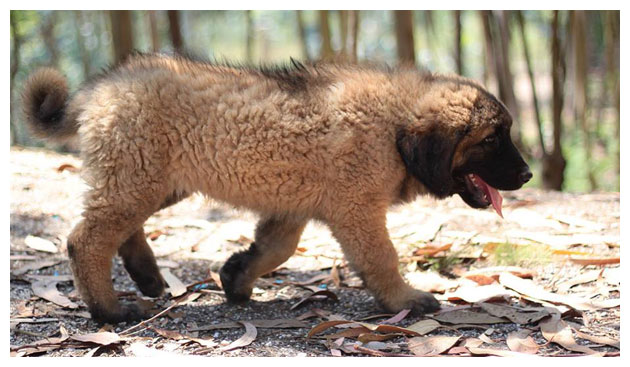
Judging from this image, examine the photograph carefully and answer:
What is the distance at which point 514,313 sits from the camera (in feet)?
14.6

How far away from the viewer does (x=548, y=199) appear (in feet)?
22.6

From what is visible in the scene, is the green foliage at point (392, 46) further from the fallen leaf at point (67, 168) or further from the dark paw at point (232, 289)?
the dark paw at point (232, 289)

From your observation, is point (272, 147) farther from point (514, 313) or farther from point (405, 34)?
point (405, 34)

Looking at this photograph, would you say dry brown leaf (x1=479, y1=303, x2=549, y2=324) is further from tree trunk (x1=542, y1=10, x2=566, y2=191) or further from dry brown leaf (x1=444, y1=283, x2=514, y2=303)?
tree trunk (x1=542, y1=10, x2=566, y2=191)

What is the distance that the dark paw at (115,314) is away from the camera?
4375 millimetres

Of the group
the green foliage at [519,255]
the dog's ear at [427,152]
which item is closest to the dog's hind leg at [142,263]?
the dog's ear at [427,152]

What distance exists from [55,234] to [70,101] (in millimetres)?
1814

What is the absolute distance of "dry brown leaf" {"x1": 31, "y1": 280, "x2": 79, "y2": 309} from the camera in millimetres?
4754

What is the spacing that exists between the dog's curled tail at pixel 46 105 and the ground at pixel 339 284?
41.5 inches

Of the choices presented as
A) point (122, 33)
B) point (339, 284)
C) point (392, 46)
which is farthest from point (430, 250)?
point (392, 46)

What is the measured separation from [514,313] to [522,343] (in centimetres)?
49

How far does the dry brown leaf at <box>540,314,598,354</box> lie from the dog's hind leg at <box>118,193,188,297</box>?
93.6 inches

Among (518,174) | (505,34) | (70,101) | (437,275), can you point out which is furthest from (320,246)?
(505,34)

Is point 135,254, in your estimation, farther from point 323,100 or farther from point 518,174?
point 518,174
